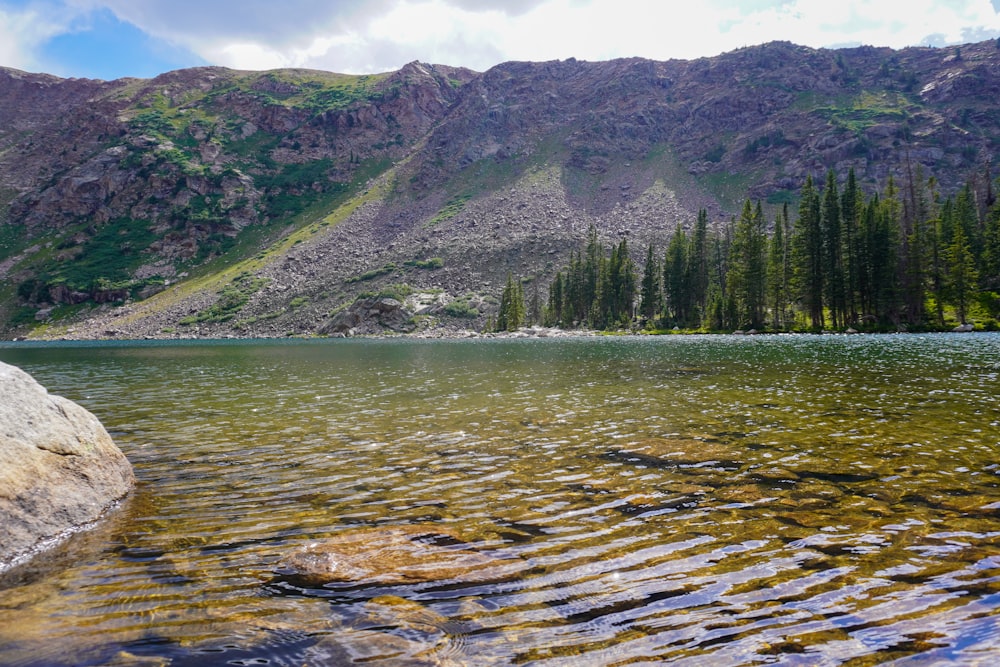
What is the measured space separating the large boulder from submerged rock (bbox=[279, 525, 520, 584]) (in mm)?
5387

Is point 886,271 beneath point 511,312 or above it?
above

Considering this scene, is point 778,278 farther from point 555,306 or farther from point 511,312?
point 511,312

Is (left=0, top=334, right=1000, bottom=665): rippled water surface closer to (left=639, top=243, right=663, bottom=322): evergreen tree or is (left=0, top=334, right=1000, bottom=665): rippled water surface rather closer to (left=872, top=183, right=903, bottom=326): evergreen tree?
(left=872, top=183, right=903, bottom=326): evergreen tree

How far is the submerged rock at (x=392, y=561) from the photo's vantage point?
26.3ft

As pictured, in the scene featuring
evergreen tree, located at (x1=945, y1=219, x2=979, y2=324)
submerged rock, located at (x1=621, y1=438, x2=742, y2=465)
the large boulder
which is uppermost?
evergreen tree, located at (x1=945, y1=219, x2=979, y2=324)

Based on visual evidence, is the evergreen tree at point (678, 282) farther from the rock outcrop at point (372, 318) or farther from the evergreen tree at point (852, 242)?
the rock outcrop at point (372, 318)

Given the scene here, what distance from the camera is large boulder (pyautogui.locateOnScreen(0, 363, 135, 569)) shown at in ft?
32.4

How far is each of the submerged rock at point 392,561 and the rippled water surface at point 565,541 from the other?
0.21 metres

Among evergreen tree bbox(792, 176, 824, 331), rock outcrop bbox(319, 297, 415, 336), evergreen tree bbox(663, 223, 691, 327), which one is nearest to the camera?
evergreen tree bbox(792, 176, 824, 331)

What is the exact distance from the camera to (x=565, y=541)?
30.2 feet

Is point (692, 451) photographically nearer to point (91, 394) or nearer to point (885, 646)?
point (885, 646)

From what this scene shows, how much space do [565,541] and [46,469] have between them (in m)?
10.8

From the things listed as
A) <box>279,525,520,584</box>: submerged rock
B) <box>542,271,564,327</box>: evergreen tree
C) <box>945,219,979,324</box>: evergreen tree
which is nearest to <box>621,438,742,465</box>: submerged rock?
<box>279,525,520,584</box>: submerged rock

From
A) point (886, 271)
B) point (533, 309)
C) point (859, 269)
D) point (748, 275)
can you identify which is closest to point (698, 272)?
point (748, 275)
